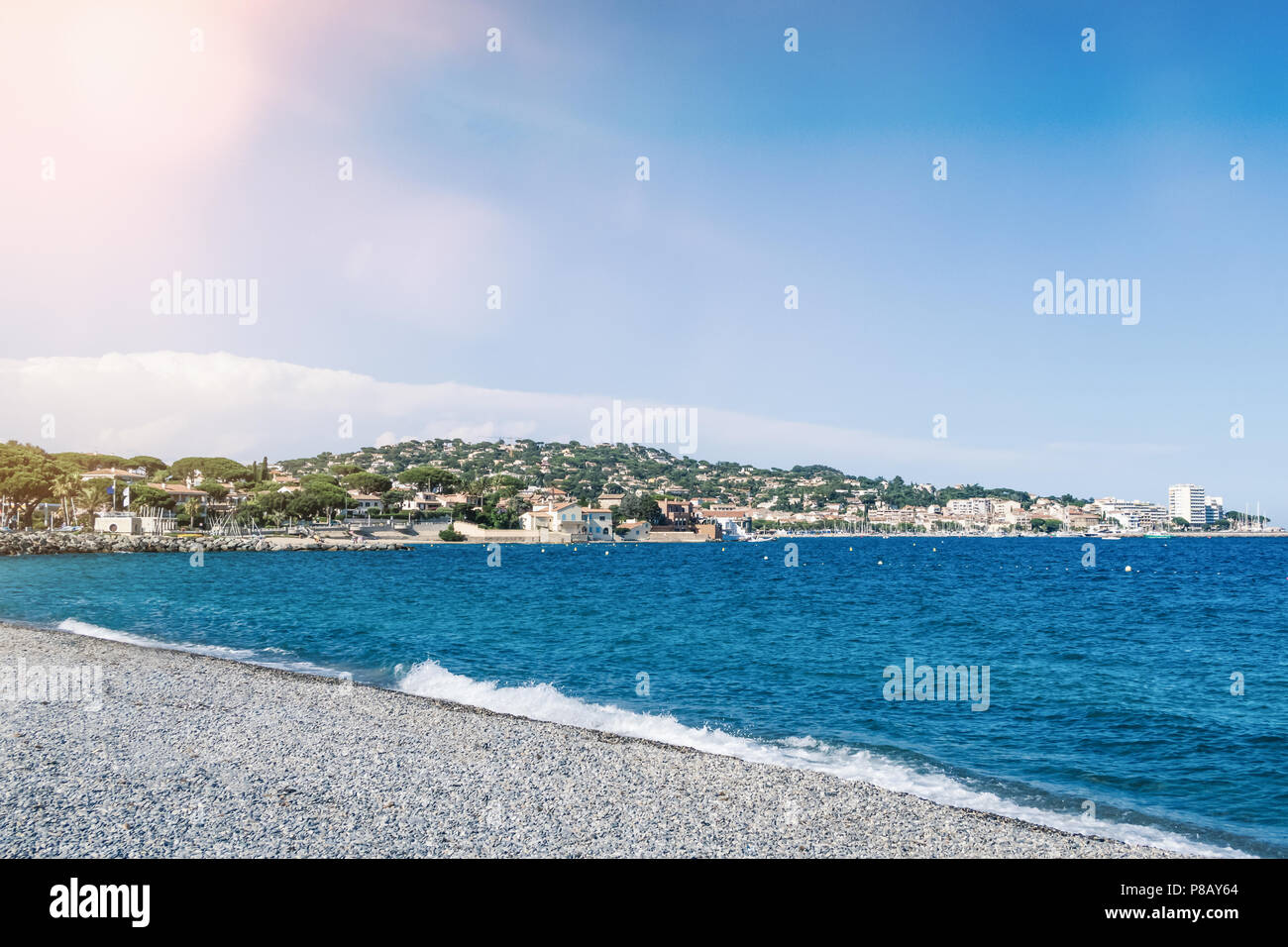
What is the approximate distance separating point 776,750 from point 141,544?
3635 inches

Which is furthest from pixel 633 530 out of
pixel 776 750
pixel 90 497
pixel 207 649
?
pixel 776 750

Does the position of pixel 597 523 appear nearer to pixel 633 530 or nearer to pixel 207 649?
pixel 633 530

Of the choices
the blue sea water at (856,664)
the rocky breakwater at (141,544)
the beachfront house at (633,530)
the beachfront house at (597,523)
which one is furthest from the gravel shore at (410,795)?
the beachfront house at (633,530)

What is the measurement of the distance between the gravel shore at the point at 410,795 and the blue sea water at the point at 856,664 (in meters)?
1.96

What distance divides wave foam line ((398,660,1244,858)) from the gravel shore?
0.79 metres

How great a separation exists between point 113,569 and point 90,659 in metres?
46.6

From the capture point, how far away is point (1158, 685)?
20.0 meters

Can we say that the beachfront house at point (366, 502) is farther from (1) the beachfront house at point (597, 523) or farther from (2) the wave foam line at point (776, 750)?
(2) the wave foam line at point (776, 750)

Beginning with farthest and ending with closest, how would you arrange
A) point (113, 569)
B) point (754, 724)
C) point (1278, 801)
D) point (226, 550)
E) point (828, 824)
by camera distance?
point (226, 550), point (113, 569), point (754, 724), point (1278, 801), point (828, 824)

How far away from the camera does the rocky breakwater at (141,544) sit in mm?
75625

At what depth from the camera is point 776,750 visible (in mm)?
13125

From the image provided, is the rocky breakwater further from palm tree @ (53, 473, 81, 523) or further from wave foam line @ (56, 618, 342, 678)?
wave foam line @ (56, 618, 342, 678)
